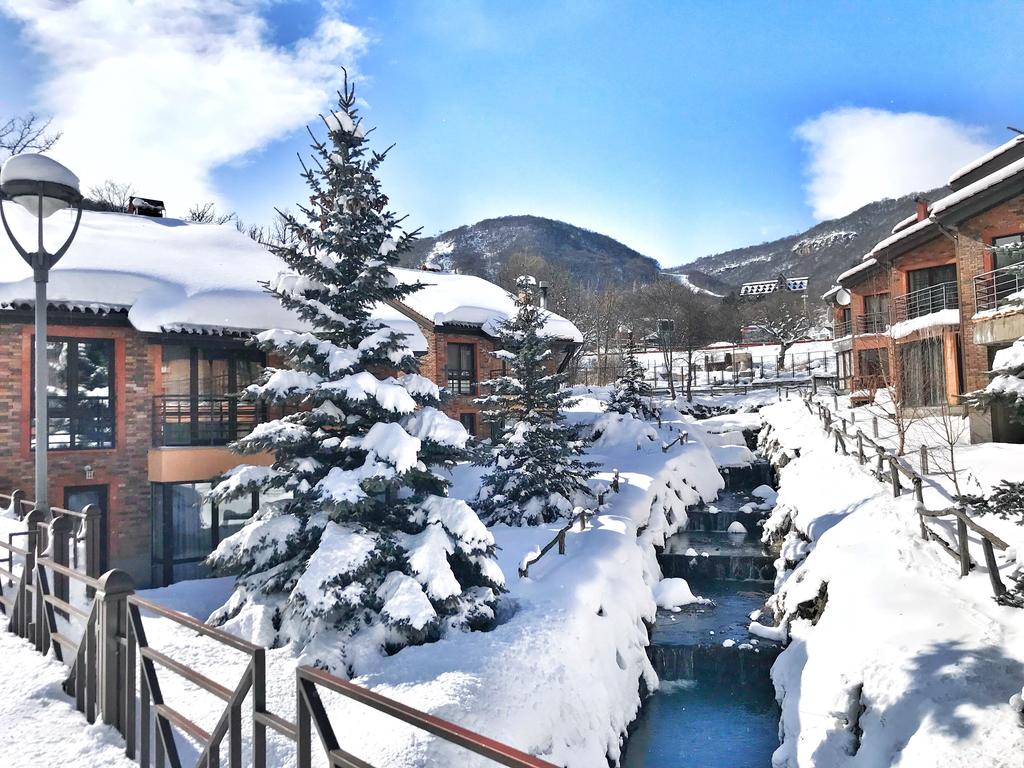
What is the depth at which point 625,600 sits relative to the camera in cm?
1292

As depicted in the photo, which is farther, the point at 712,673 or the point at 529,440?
the point at 529,440

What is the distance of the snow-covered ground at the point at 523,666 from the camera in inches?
263

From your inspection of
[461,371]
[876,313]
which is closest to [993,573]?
[461,371]

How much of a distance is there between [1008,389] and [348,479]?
25.1ft

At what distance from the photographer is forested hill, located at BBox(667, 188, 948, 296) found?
116m

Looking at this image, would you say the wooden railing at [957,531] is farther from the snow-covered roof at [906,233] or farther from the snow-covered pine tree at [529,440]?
the snow-covered roof at [906,233]

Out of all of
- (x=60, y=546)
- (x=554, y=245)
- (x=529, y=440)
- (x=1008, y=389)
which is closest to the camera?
(x=1008, y=389)

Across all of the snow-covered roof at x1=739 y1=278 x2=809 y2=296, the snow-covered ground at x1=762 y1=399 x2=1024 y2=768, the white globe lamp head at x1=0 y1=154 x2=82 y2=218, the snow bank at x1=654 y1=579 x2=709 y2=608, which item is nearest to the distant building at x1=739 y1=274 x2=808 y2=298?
the snow-covered roof at x1=739 y1=278 x2=809 y2=296

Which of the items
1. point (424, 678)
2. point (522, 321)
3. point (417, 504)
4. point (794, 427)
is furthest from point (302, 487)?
point (794, 427)

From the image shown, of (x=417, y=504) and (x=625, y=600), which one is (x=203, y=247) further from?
(x=625, y=600)

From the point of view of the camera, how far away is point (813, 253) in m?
147

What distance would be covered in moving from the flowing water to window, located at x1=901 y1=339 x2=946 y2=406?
10.3m

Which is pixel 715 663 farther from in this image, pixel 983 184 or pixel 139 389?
pixel 983 184

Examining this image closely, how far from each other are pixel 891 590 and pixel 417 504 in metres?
7.31
